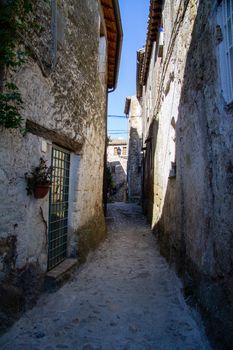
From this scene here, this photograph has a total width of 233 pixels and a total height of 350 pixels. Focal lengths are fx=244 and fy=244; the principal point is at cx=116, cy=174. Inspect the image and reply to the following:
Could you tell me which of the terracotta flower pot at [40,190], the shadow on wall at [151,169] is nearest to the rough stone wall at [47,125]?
the terracotta flower pot at [40,190]

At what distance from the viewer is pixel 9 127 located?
2.61 meters

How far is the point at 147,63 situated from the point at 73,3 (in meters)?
7.52

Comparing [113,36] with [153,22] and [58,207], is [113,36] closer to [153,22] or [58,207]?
[153,22]

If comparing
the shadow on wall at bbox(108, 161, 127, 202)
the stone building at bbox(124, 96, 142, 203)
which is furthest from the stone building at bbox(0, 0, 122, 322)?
the shadow on wall at bbox(108, 161, 127, 202)

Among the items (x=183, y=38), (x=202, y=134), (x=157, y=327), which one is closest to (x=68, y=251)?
(x=157, y=327)

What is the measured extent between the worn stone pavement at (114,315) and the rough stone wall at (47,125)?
1.97ft

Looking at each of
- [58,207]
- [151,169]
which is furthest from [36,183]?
[151,169]

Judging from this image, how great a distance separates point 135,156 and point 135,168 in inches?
39.8

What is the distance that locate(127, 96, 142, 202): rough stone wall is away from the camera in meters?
17.1

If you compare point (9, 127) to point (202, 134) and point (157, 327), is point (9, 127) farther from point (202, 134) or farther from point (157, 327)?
point (157, 327)

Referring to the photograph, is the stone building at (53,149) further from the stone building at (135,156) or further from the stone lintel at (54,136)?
the stone building at (135,156)

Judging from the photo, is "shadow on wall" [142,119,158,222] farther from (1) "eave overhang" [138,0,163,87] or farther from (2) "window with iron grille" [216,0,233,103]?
(2) "window with iron grille" [216,0,233,103]

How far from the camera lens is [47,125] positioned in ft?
11.6

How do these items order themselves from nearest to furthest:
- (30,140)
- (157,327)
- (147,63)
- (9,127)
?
1. (9,127)
2. (157,327)
3. (30,140)
4. (147,63)
